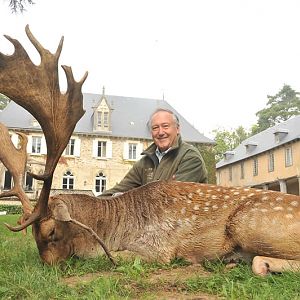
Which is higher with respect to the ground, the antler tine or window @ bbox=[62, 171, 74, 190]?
window @ bbox=[62, 171, 74, 190]

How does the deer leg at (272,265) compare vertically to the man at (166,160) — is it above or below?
below

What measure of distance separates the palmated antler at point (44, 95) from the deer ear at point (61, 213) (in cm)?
11

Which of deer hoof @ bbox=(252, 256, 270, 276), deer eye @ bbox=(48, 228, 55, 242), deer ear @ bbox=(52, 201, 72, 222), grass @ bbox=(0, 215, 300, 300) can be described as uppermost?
deer ear @ bbox=(52, 201, 72, 222)

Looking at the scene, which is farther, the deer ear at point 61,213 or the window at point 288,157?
the window at point 288,157

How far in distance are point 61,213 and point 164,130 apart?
2.36 m

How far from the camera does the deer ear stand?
173 inches

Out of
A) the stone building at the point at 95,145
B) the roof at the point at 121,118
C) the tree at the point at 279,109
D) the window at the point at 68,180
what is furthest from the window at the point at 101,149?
the tree at the point at 279,109

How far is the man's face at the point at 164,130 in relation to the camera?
6.22 meters

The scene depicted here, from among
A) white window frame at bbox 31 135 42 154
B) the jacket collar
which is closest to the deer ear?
the jacket collar

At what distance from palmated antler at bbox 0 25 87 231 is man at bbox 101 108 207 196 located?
1984 millimetres

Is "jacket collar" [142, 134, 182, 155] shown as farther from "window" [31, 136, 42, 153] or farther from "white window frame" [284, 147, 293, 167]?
"window" [31, 136, 42, 153]

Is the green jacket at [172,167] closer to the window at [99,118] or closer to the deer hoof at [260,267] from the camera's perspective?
the deer hoof at [260,267]

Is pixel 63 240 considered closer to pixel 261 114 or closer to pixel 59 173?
pixel 59 173

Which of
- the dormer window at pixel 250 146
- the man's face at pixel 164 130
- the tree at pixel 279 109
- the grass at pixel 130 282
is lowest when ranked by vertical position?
the grass at pixel 130 282
